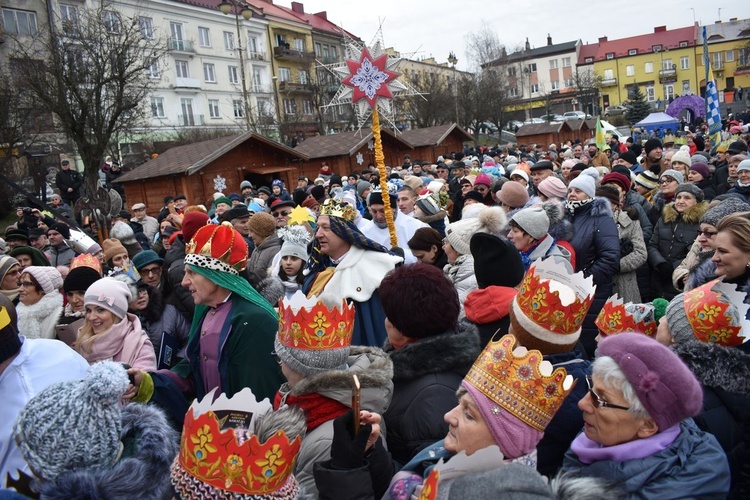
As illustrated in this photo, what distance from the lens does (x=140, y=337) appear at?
4.20m

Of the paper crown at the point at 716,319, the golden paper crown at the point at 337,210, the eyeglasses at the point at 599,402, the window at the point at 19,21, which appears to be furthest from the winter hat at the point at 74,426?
the window at the point at 19,21

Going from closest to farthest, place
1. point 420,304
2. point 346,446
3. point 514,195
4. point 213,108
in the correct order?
point 346,446, point 420,304, point 514,195, point 213,108

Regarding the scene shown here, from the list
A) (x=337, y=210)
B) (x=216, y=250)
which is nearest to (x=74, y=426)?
(x=216, y=250)

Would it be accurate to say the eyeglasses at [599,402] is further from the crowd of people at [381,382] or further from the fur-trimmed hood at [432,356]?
the fur-trimmed hood at [432,356]

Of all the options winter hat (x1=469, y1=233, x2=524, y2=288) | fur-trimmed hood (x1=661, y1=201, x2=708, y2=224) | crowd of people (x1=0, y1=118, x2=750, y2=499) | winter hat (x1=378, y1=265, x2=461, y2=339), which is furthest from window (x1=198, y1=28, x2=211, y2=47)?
winter hat (x1=378, y1=265, x2=461, y2=339)

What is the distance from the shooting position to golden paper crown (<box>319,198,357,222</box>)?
4936 mm

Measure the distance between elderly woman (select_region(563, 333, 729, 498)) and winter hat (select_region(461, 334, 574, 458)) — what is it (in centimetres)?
21

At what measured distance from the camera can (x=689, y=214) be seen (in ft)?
20.7

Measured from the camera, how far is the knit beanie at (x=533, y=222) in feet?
16.4

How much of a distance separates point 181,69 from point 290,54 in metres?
10.7

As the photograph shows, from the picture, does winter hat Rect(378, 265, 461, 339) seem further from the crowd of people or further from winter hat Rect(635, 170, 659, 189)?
winter hat Rect(635, 170, 659, 189)

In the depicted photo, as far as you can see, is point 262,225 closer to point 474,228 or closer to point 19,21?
point 474,228

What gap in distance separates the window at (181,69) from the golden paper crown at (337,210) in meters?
45.3

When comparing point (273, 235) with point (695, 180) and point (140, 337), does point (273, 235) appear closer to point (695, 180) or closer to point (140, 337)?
point (140, 337)
